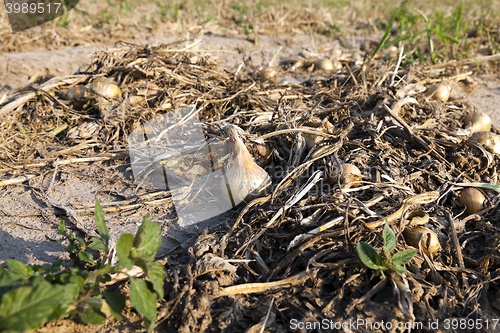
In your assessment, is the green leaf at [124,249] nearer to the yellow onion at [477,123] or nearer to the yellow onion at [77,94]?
the yellow onion at [77,94]

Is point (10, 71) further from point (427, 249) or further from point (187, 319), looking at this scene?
point (427, 249)

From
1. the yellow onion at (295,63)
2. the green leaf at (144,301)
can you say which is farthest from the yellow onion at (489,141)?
the green leaf at (144,301)

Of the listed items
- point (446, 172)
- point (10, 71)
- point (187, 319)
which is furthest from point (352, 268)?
point (10, 71)

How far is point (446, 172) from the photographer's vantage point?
6.36ft

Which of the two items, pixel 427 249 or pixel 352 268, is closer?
pixel 352 268

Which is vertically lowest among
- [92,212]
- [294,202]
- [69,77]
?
[92,212]

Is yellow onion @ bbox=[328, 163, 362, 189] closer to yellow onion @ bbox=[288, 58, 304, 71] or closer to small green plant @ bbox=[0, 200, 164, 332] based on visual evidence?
small green plant @ bbox=[0, 200, 164, 332]

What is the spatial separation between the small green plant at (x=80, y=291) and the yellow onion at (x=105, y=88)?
5.62 ft

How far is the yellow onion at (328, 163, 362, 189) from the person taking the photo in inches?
68.0

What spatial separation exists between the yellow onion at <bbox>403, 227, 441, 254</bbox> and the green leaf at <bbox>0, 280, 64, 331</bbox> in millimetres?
1471

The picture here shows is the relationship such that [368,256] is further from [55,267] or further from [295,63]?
[295,63]

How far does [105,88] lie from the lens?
2568 millimetres

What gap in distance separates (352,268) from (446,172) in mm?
1017

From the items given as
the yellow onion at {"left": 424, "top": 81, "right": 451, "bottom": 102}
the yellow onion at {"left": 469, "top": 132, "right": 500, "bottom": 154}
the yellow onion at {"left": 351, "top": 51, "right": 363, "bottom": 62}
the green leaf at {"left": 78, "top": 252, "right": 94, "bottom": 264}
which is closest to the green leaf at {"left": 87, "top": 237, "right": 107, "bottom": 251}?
the green leaf at {"left": 78, "top": 252, "right": 94, "bottom": 264}
